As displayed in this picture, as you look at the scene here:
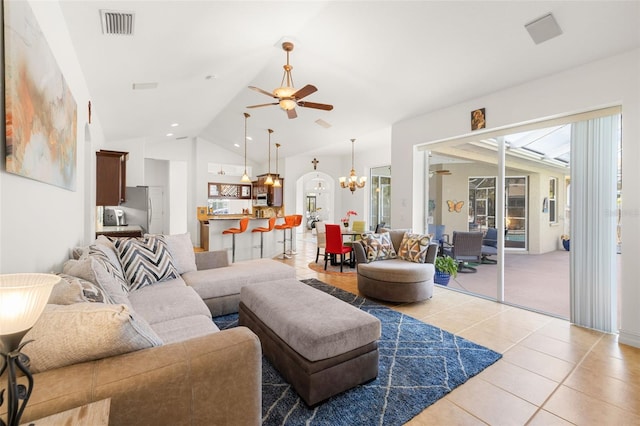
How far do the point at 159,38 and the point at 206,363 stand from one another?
9.73 ft

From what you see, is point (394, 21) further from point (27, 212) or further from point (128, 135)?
point (128, 135)

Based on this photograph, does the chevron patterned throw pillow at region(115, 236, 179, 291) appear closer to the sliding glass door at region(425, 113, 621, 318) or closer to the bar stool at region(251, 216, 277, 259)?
the bar stool at region(251, 216, 277, 259)

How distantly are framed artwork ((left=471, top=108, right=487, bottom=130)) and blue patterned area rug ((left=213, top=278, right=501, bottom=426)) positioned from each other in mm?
2730

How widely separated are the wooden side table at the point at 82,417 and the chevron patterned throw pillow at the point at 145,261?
2.09m

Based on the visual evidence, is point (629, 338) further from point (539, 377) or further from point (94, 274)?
point (94, 274)

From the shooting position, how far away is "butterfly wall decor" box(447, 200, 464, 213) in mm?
5047

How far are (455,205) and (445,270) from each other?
1299 millimetres

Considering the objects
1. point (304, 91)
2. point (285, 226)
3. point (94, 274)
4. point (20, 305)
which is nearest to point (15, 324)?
point (20, 305)

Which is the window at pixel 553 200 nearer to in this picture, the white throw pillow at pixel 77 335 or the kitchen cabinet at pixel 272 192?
the white throw pillow at pixel 77 335

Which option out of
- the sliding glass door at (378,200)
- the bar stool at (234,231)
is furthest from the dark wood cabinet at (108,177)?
the sliding glass door at (378,200)

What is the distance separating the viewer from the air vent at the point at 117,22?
86.8 inches

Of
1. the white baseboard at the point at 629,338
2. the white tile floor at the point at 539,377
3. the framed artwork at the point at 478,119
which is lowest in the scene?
the white tile floor at the point at 539,377

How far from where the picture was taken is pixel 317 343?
1.75 meters

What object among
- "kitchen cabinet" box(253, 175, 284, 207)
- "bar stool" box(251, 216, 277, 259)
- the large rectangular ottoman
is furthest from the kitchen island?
the large rectangular ottoman
